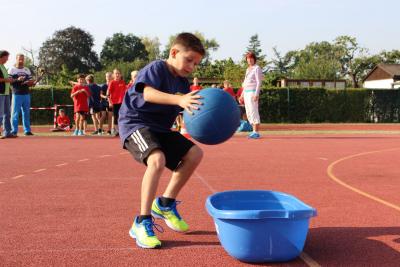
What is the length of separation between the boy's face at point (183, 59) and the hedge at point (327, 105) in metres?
24.3

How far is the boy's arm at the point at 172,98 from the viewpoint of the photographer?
139 inches

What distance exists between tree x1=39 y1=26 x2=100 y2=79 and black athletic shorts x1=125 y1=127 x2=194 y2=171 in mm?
89390

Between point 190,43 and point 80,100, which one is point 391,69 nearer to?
point 80,100

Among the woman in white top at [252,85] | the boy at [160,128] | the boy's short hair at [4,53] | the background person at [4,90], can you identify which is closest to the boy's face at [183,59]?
the boy at [160,128]

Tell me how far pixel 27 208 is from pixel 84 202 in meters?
0.59

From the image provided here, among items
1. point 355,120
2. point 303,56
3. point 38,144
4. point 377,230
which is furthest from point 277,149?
point 303,56

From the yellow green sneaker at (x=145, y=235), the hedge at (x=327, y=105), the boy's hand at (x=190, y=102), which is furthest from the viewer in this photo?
the hedge at (x=327, y=105)

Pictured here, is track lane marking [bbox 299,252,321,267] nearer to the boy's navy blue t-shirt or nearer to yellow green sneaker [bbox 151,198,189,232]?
yellow green sneaker [bbox 151,198,189,232]

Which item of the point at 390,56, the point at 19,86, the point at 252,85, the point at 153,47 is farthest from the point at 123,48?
the point at 252,85

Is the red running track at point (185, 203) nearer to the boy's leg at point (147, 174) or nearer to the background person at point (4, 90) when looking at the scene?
the boy's leg at point (147, 174)

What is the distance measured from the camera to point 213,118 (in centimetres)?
361

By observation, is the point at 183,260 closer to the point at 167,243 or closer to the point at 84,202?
the point at 167,243

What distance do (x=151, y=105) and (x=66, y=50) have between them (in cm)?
9135

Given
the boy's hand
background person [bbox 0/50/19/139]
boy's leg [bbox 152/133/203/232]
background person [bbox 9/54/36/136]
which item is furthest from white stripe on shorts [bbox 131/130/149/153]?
background person [bbox 9/54/36/136]
